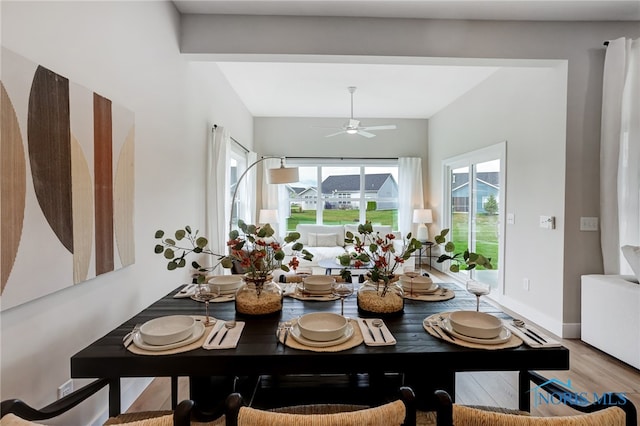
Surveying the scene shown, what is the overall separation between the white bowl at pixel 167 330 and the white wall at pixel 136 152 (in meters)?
0.47

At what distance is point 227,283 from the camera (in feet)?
5.85

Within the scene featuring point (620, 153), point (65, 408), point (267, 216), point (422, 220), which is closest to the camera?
point (65, 408)

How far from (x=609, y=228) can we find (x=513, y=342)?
7.45 feet

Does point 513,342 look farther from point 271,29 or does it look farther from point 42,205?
point 271,29

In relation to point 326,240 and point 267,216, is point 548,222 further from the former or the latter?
point 267,216

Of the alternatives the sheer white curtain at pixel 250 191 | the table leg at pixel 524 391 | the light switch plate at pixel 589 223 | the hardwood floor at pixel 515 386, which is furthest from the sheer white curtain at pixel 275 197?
the table leg at pixel 524 391

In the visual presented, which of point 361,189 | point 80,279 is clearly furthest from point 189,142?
point 361,189

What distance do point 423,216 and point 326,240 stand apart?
1.85 metres

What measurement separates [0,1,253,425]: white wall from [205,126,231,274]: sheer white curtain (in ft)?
0.43

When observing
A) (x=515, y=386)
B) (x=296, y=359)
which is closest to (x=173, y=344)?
(x=296, y=359)

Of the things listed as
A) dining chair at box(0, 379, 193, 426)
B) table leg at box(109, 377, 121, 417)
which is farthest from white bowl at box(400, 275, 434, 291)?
table leg at box(109, 377, 121, 417)

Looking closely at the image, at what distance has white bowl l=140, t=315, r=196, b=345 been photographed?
116 centimetres

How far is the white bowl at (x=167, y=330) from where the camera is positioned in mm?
1160

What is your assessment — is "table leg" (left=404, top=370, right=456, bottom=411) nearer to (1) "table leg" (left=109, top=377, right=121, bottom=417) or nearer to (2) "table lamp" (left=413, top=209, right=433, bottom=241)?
(1) "table leg" (left=109, top=377, right=121, bottom=417)
